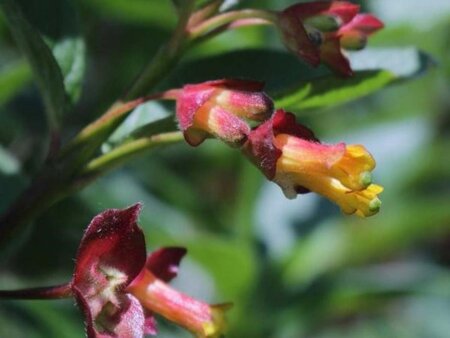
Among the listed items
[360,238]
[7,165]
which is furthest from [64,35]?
[360,238]

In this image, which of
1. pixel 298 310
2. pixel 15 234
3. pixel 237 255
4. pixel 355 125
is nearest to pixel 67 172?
pixel 15 234

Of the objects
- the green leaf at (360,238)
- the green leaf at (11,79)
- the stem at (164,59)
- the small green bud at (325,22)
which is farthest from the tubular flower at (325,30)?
the green leaf at (360,238)

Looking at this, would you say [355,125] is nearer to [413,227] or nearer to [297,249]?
[413,227]

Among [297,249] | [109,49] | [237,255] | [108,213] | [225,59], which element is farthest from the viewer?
[109,49]

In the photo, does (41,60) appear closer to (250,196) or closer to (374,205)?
Answer: (374,205)

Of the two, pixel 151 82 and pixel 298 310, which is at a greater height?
pixel 151 82
